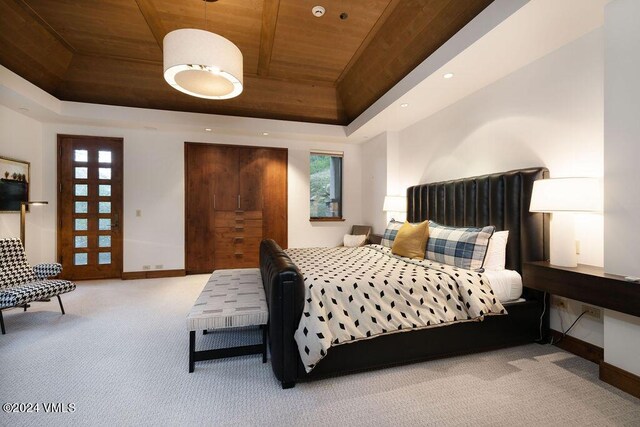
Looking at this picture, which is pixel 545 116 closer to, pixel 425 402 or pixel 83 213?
pixel 425 402

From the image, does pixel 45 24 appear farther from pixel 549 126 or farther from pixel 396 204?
pixel 549 126

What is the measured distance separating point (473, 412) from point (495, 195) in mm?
1942

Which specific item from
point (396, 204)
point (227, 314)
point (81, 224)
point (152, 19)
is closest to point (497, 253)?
point (396, 204)

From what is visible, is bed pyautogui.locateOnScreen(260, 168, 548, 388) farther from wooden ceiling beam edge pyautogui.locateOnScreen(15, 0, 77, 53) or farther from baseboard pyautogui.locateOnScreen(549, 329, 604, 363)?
wooden ceiling beam edge pyautogui.locateOnScreen(15, 0, 77, 53)

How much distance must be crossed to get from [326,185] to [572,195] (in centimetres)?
416

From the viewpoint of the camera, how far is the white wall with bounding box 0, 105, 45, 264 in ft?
11.9

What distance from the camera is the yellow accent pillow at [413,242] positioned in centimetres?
290

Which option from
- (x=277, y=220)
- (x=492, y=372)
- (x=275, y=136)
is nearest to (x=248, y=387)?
(x=492, y=372)

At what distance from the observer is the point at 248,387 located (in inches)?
70.9

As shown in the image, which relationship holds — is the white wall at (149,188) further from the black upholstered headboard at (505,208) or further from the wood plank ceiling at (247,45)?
the black upholstered headboard at (505,208)

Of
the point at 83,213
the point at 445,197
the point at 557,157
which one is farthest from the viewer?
the point at 83,213

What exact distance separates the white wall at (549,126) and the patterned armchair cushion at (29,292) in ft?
15.5

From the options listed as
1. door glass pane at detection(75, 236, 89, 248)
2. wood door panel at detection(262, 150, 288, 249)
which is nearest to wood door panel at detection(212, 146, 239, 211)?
wood door panel at detection(262, 150, 288, 249)

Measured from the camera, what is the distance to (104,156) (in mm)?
4531
